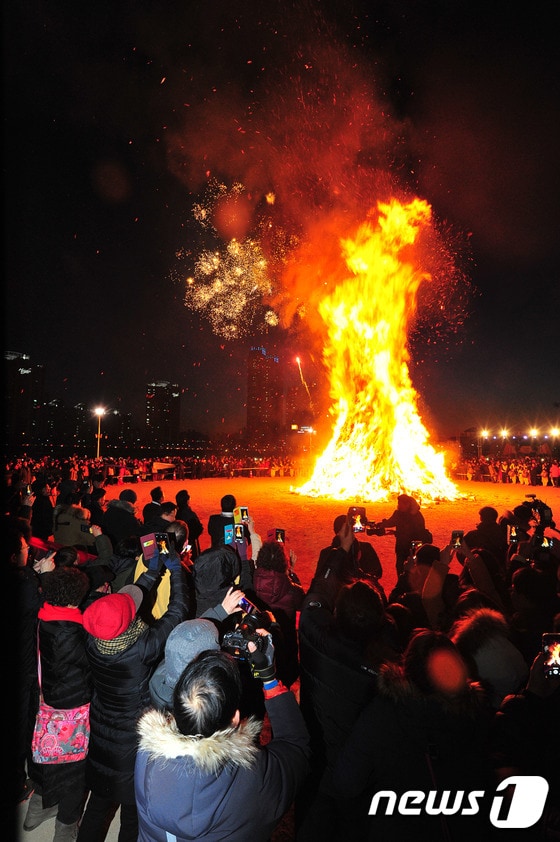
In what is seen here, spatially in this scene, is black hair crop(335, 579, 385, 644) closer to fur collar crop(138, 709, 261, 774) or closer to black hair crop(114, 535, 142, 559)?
fur collar crop(138, 709, 261, 774)

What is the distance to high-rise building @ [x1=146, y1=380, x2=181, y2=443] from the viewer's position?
158250 millimetres

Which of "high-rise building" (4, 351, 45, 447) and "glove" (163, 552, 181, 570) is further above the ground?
"high-rise building" (4, 351, 45, 447)

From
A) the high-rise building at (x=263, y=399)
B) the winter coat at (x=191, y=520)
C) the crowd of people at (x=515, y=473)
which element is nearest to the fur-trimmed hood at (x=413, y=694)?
the winter coat at (x=191, y=520)

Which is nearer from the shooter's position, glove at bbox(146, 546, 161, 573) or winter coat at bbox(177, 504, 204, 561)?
glove at bbox(146, 546, 161, 573)

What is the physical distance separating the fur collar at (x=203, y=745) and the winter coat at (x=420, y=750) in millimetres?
753

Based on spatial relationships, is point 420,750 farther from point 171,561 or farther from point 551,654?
point 171,561

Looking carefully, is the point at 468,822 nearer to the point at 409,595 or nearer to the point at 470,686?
the point at 470,686

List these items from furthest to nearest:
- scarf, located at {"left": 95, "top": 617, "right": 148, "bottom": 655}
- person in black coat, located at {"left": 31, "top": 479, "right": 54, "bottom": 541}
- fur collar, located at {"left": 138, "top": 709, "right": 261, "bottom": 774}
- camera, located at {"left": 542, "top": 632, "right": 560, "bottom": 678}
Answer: person in black coat, located at {"left": 31, "top": 479, "right": 54, "bottom": 541}
scarf, located at {"left": 95, "top": 617, "right": 148, "bottom": 655}
camera, located at {"left": 542, "top": 632, "right": 560, "bottom": 678}
fur collar, located at {"left": 138, "top": 709, "right": 261, "bottom": 774}

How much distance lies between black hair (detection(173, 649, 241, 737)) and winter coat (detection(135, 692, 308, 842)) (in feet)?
0.14

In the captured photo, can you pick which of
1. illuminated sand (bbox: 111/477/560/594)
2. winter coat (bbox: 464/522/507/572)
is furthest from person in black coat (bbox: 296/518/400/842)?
illuminated sand (bbox: 111/477/560/594)

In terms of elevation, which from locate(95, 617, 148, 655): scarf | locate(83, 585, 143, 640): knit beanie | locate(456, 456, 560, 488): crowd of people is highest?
locate(83, 585, 143, 640): knit beanie

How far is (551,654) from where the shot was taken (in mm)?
2455

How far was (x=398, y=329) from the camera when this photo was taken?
24.4 m

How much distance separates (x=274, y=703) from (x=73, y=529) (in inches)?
249
